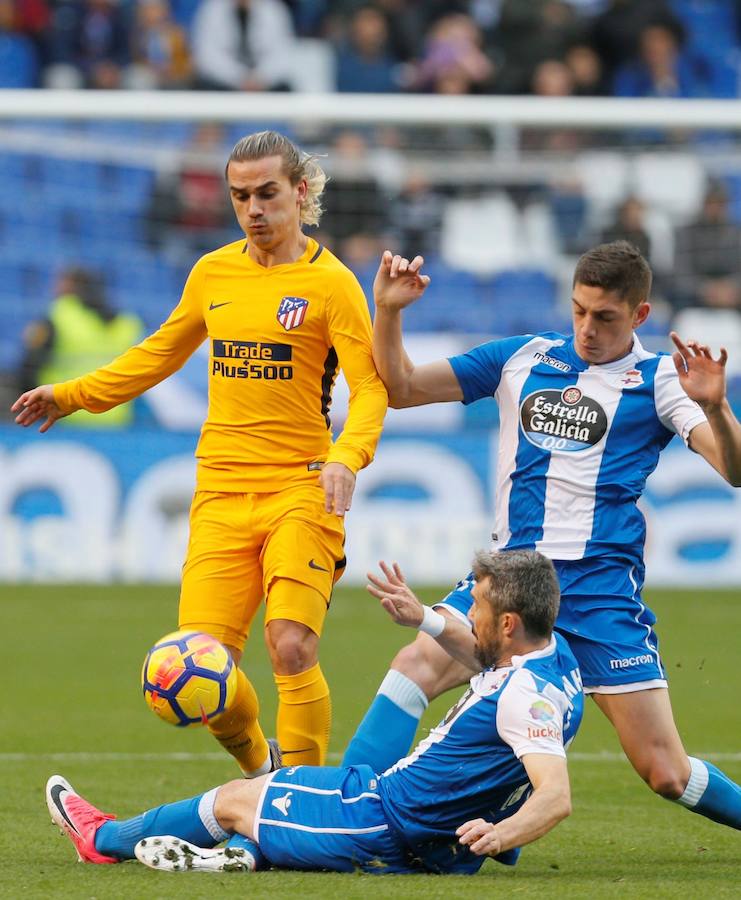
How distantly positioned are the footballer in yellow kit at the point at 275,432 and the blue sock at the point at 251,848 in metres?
0.69

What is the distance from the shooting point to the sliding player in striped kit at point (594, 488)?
19.5 ft

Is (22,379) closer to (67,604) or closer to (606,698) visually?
(67,604)

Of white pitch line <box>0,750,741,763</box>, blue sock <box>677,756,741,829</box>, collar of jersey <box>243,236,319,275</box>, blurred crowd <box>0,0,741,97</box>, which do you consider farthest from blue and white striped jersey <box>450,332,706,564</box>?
blurred crowd <box>0,0,741,97</box>

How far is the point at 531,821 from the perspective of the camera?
492 centimetres

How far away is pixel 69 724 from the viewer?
9.11 m

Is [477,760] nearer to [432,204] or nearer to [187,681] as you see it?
[187,681]

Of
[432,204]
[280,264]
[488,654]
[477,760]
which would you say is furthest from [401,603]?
[432,204]

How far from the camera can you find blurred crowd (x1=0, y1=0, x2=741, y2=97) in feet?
60.8

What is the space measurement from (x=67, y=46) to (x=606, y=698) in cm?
1460

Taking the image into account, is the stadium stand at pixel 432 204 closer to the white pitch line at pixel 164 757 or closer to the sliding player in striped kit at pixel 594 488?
the white pitch line at pixel 164 757

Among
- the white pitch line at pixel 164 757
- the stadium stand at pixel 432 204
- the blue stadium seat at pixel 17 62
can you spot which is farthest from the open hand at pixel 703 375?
the blue stadium seat at pixel 17 62

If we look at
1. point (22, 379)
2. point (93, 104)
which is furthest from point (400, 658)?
point (22, 379)

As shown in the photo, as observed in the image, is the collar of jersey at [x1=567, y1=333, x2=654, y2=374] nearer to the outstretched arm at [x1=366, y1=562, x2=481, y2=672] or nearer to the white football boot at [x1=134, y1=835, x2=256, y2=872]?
the outstretched arm at [x1=366, y1=562, x2=481, y2=672]

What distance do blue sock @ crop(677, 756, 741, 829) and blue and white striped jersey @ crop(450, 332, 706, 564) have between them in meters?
0.78
